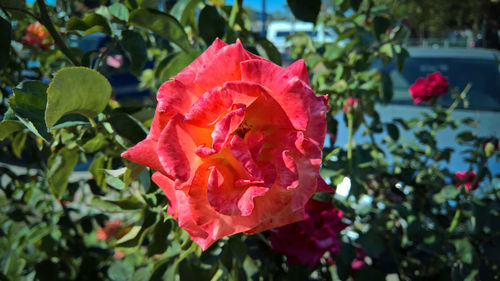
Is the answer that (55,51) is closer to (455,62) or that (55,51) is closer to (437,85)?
(437,85)

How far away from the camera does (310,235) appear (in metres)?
0.79

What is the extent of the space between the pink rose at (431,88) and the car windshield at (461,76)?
4.08ft

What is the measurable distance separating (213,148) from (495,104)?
117 inches

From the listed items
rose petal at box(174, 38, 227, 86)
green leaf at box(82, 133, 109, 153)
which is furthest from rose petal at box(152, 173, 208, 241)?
green leaf at box(82, 133, 109, 153)

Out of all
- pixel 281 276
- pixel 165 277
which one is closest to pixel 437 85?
pixel 281 276

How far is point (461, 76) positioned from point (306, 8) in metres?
3.01

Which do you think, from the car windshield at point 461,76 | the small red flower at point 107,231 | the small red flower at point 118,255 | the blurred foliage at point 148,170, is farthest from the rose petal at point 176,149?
the car windshield at point 461,76

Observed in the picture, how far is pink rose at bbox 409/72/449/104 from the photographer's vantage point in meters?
1.63

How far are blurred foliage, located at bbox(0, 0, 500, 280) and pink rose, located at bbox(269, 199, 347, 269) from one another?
0.03m

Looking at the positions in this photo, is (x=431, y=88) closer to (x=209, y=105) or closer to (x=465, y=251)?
(x=465, y=251)

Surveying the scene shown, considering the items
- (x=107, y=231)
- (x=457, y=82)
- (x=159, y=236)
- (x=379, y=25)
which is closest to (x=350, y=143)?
(x=379, y=25)

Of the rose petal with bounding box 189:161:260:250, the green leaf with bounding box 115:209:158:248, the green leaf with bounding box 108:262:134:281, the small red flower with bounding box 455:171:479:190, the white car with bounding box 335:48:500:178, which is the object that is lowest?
the white car with bounding box 335:48:500:178

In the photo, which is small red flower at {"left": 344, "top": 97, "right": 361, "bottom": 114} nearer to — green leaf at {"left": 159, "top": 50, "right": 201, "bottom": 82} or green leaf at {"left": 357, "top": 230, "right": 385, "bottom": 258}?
green leaf at {"left": 357, "top": 230, "right": 385, "bottom": 258}

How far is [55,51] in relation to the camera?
89 cm
